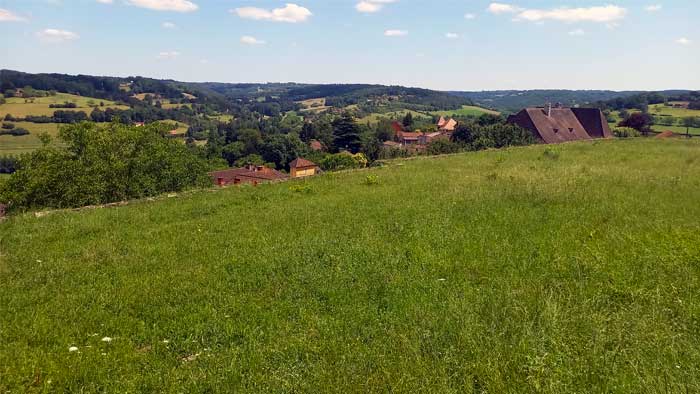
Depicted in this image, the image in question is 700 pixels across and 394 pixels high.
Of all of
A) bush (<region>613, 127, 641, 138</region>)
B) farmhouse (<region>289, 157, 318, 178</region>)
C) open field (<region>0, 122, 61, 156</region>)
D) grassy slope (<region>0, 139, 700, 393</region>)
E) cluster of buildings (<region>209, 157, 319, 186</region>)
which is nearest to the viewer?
grassy slope (<region>0, 139, 700, 393</region>)

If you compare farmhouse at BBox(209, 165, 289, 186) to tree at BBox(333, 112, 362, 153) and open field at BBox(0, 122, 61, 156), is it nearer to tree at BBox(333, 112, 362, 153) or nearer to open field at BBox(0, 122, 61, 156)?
tree at BBox(333, 112, 362, 153)

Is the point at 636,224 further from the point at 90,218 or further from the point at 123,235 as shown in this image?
the point at 90,218

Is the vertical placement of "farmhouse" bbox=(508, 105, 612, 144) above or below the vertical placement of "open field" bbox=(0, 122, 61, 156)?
above

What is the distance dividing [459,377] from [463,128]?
3722 centimetres

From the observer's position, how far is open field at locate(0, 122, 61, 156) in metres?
66.8

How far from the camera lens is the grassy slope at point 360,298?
4.45 m

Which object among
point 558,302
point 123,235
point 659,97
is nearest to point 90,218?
A: point 123,235

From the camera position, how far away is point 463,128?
3938 centimetres

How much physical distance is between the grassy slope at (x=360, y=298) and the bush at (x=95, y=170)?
35.8 feet

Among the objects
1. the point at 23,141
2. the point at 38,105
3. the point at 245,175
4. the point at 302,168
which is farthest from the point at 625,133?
the point at 38,105

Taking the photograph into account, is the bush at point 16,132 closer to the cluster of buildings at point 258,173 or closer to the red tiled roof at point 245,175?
the cluster of buildings at point 258,173

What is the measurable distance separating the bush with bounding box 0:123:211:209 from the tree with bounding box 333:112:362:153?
4823 cm

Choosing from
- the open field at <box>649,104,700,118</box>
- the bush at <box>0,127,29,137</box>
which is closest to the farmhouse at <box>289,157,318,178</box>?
the bush at <box>0,127,29,137</box>

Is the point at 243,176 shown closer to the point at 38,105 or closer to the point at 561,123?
the point at 561,123
